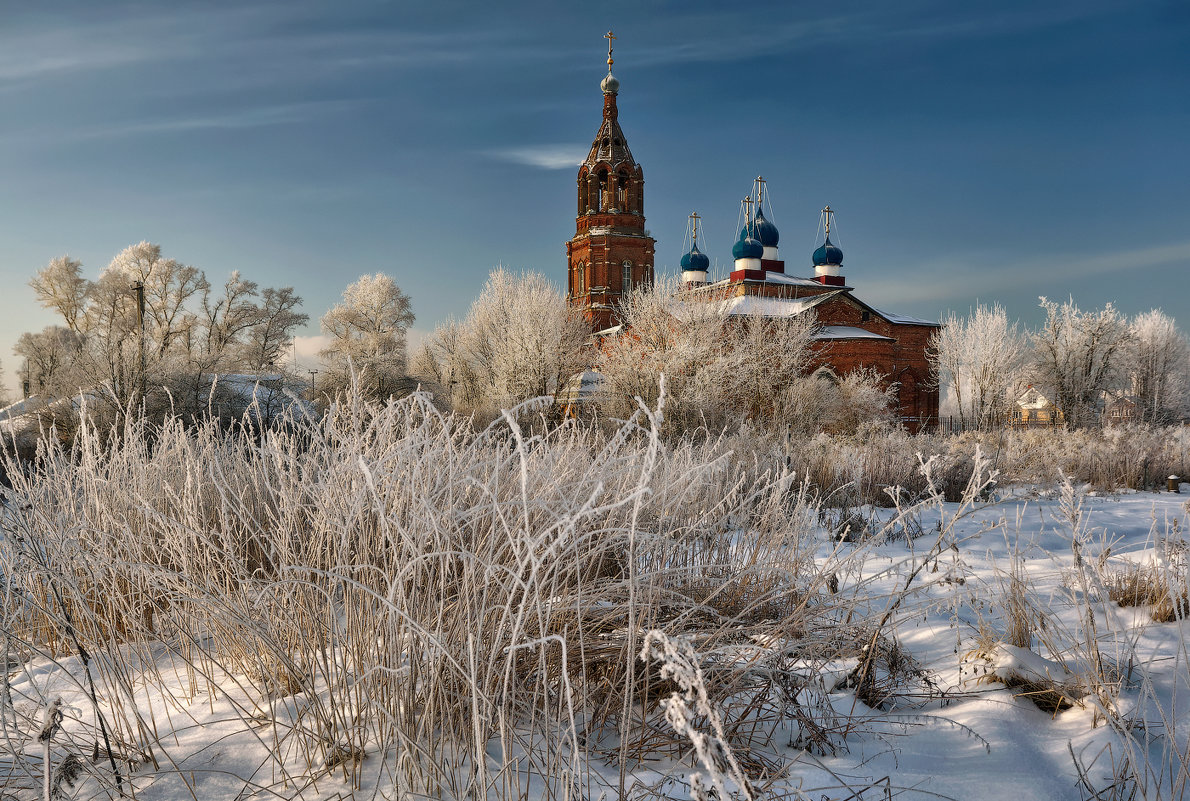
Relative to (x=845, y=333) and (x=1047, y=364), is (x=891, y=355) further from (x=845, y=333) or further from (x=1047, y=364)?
(x=1047, y=364)

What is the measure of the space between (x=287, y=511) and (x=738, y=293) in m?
32.3

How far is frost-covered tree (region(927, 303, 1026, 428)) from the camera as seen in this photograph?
30.6m

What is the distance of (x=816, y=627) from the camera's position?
240cm

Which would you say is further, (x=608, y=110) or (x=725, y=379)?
(x=608, y=110)

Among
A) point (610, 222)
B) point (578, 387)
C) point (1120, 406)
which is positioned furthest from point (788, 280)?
point (1120, 406)

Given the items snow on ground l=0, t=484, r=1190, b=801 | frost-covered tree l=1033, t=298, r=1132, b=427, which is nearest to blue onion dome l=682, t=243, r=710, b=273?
frost-covered tree l=1033, t=298, r=1132, b=427

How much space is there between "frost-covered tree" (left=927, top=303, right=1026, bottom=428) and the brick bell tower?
49.8 feet

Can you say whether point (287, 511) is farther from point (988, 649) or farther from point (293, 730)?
point (988, 649)

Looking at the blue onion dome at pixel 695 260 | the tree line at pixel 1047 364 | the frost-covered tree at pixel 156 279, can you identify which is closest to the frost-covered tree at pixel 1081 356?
the tree line at pixel 1047 364

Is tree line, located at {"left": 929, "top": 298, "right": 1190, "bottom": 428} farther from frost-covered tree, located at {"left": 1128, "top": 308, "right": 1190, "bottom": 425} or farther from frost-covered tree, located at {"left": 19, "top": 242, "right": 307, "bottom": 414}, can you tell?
frost-covered tree, located at {"left": 19, "top": 242, "right": 307, "bottom": 414}

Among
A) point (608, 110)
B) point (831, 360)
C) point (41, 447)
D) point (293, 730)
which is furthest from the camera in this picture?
point (608, 110)

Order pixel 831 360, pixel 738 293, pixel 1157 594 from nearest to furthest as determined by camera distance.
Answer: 1. pixel 1157 594
2. pixel 831 360
3. pixel 738 293

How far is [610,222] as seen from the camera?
3728 cm

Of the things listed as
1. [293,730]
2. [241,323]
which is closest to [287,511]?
[293,730]
